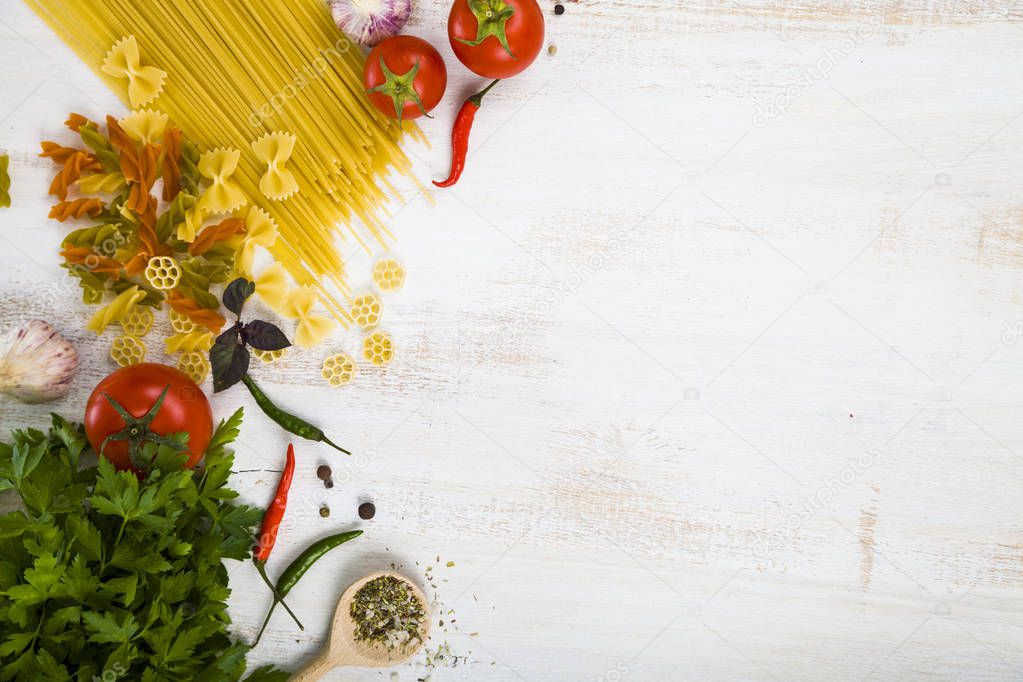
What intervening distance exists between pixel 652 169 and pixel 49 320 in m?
1.18

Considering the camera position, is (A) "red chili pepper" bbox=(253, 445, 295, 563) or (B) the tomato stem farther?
(A) "red chili pepper" bbox=(253, 445, 295, 563)

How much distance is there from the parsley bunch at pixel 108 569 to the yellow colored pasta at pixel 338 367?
23 centimetres

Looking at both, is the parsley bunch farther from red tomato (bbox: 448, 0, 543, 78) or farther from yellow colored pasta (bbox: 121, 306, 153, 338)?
red tomato (bbox: 448, 0, 543, 78)

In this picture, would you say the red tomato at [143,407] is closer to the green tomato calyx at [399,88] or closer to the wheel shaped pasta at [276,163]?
the wheel shaped pasta at [276,163]

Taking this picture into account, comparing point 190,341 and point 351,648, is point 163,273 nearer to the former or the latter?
point 190,341

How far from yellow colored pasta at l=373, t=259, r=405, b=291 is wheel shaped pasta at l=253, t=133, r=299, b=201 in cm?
21

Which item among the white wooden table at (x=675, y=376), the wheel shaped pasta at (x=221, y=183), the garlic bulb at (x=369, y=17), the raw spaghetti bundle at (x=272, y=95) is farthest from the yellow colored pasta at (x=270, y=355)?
the garlic bulb at (x=369, y=17)

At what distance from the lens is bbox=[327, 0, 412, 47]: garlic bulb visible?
135 cm

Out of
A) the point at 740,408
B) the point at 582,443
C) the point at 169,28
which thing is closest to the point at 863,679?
the point at 740,408

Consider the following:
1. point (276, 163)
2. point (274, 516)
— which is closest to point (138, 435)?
point (274, 516)

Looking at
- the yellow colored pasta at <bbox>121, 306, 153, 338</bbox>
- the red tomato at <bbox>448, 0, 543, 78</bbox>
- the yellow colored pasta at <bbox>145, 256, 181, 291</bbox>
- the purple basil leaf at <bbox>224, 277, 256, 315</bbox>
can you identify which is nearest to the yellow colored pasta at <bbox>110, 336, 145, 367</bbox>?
the yellow colored pasta at <bbox>121, 306, 153, 338</bbox>

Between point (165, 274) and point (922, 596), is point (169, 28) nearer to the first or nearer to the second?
point (165, 274)

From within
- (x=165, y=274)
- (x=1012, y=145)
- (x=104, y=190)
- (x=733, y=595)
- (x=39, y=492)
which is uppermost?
(x=104, y=190)

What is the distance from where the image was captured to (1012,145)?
1.42m
